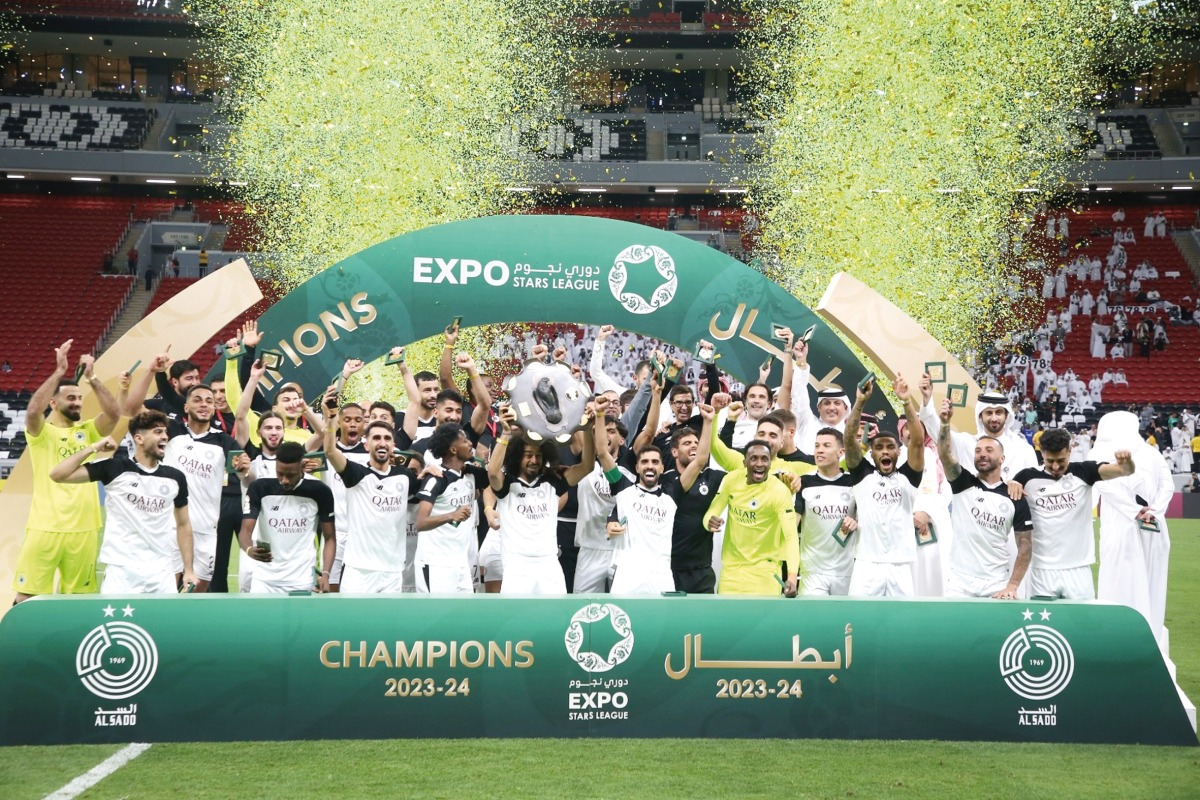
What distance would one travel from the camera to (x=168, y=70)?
43875 millimetres

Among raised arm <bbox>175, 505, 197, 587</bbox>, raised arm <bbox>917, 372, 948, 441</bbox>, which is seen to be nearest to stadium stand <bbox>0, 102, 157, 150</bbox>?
raised arm <bbox>175, 505, 197, 587</bbox>

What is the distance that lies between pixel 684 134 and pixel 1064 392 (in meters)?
16.8

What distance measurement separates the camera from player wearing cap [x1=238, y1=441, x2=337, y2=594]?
7465 millimetres

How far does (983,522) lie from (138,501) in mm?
5135

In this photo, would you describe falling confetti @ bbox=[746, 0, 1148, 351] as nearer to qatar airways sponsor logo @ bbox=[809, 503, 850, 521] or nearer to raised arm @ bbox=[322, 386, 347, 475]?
qatar airways sponsor logo @ bbox=[809, 503, 850, 521]

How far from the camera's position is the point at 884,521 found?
7906 millimetres

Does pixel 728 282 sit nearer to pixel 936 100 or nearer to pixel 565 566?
pixel 565 566

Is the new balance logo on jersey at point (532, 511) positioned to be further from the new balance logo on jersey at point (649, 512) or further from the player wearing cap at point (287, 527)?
the player wearing cap at point (287, 527)

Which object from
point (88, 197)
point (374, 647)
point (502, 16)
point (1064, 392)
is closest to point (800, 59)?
point (502, 16)

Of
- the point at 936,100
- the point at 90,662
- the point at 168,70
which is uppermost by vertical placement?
the point at 168,70

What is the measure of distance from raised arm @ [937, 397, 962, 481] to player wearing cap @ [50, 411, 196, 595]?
462 centimetres

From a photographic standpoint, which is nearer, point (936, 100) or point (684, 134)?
point (936, 100)

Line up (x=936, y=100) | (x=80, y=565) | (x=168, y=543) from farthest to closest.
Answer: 1. (x=936, y=100)
2. (x=80, y=565)
3. (x=168, y=543)

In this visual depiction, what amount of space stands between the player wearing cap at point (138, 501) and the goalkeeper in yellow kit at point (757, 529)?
3.28 m
